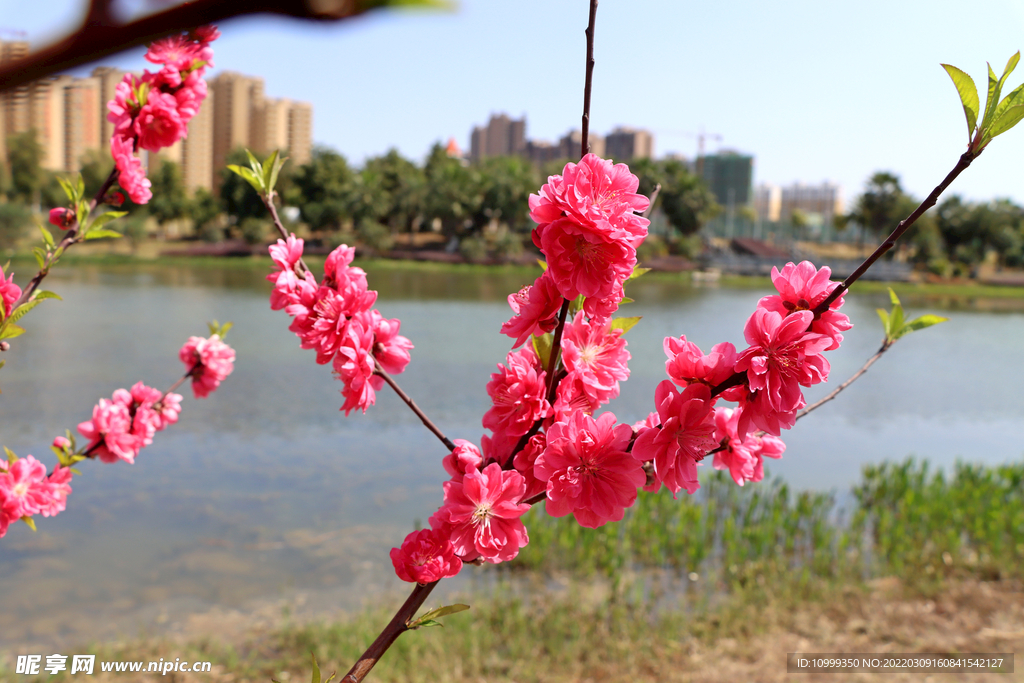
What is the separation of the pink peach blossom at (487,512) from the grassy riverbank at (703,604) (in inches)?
95.6

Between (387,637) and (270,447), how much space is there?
6918 mm

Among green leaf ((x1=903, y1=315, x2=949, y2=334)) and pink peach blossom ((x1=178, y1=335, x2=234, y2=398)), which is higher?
green leaf ((x1=903, y1=315, x2=949, y2=334))

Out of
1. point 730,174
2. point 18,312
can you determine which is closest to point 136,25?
point 18,312

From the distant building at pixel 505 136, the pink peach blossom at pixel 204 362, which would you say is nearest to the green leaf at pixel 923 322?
the pink peach blossom at pixel 204 362

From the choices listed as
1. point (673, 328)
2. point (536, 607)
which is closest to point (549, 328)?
point (536, 607)

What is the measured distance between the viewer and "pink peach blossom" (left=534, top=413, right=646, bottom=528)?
77 cm

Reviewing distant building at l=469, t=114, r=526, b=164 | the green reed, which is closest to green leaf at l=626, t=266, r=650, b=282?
the green reed

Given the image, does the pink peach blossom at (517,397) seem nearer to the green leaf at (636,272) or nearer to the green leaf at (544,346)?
the green leaf at (544,346)

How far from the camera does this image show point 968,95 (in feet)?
2.31

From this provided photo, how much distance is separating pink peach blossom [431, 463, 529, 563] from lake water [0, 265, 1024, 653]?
3493 millimetres

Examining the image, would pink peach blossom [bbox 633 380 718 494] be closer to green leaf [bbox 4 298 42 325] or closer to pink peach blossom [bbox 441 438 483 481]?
pink peach blossom [bbox 441 438 483 481]

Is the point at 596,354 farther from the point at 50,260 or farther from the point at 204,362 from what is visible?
the point at 204,362

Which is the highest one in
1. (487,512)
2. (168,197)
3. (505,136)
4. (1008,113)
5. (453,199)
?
(505,136)

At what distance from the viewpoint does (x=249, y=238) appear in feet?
112
